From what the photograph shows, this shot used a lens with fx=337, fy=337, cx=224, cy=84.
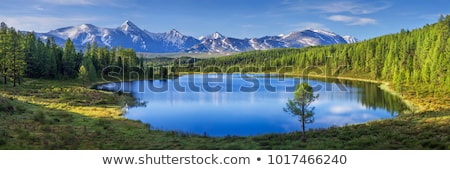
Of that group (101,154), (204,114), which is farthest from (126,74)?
(101,154)

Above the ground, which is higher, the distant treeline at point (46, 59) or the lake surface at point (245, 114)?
the distant treeline at point (46, 59)

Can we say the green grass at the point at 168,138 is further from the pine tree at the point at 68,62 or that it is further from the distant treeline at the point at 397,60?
the pine tree at the point at 68,62

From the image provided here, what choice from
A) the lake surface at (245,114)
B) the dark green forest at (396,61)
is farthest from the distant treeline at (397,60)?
the lake surface at (245,114)

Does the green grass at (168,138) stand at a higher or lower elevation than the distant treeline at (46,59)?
lower

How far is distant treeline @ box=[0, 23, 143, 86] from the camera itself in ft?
187

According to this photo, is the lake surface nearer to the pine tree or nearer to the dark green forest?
the dark green forest

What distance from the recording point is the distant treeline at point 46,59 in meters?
56.9

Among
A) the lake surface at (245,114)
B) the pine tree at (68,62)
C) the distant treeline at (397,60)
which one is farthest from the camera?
the pine tree at (68,62)

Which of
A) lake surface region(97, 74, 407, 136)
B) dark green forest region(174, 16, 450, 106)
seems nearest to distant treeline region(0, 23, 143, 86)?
lake surface region(97, 74, 407, 136)

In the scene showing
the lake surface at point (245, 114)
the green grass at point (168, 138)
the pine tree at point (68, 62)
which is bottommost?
the lake surface at point (245, 114)

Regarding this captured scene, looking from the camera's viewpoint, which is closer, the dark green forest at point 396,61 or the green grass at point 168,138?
the green grass at point 168,138

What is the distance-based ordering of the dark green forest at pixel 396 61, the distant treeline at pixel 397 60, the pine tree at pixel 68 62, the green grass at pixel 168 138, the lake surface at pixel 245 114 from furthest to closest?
1. the pine tree at pixel 68 62
2. the distant treeline at pixel 397 60
3. the dark green forest at pixel 396 61
4. the lake surface at pixel 245 114
5. the green grass at pixel 168 138

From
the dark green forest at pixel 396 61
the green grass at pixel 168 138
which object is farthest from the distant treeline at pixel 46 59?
the dark green forest at pixel 396 61

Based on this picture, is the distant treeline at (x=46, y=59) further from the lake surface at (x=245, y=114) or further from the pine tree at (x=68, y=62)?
the lake surface at (x=245, y=114)
